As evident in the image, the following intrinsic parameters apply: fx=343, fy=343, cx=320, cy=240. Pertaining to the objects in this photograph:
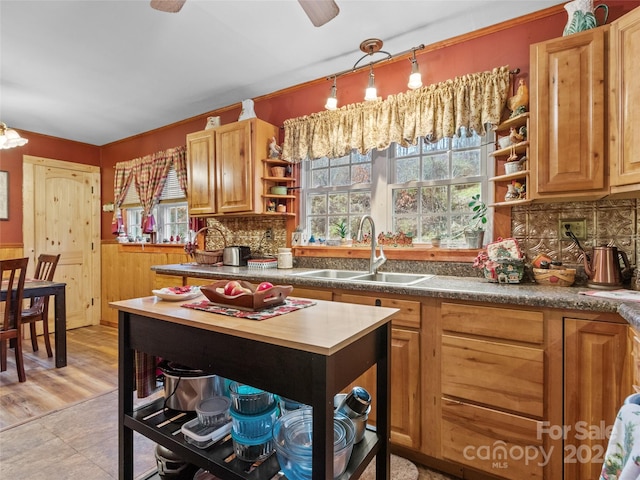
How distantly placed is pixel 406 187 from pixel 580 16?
1.35m

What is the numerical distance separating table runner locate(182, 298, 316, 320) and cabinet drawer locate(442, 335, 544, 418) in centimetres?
83

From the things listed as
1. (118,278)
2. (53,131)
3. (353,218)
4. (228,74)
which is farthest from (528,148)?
(53,131)

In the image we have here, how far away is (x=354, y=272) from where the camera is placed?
271 cm

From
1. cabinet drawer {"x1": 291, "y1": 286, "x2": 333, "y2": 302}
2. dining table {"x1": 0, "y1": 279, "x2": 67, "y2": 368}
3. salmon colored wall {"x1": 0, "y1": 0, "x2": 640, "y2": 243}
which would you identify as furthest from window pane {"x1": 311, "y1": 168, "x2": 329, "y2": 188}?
dining table {"x1": 0, "y1": 279, "x2": 67, "y2": 368}

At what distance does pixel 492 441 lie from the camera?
5.40ft

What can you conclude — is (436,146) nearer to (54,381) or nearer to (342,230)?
(342,230)

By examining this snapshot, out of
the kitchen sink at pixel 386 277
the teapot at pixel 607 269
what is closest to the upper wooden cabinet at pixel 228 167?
the kitchen sink at pixel 386 277

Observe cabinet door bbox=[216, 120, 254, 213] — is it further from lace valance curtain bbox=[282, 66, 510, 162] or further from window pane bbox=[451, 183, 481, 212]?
window pane bbox=[451, 183, 481, 212]

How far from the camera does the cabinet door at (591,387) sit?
4.63 ft

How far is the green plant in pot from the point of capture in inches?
115

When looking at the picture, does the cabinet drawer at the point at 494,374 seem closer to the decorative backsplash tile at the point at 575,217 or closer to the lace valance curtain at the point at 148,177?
the decorative backsplash tile at the point at 575,217

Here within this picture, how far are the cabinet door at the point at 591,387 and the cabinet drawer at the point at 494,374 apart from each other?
0.12m

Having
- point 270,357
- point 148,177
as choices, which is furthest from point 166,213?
point 270,357

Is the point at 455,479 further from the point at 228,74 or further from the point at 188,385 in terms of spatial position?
the point at 228,74
